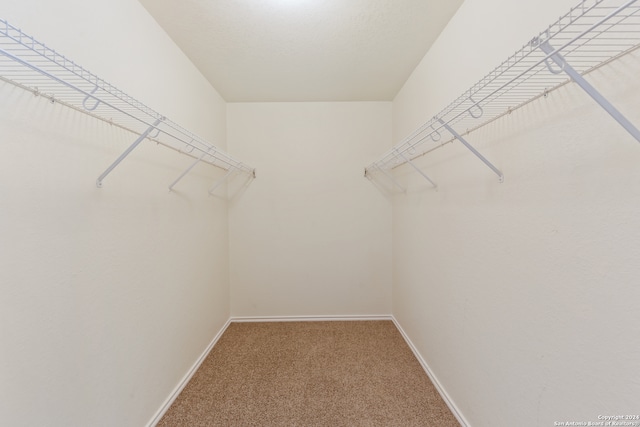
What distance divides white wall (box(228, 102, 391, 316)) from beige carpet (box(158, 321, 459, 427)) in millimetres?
430

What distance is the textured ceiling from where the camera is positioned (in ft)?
4.56

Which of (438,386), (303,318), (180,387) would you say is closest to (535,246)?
(438,386)

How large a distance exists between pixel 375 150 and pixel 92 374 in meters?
2.62

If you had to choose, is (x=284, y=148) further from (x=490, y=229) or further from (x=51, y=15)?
(x=490, y=229)

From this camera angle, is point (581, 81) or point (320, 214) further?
point (320, 214)

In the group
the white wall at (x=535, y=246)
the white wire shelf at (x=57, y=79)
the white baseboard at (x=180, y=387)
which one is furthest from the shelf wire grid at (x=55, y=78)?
the white baseboard at (x=180, y=387)

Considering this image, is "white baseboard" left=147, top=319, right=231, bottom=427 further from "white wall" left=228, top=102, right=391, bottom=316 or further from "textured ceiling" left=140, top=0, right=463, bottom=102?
"textured ceiling" left=140, top=0, right=463, bottom=102

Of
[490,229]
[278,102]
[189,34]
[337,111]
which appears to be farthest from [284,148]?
[490,229]

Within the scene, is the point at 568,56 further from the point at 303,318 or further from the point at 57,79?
the point at 303,318

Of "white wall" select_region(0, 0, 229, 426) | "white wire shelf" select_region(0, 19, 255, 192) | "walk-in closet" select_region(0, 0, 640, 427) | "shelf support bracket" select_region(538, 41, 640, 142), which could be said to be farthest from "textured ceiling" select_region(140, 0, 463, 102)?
"shelf support bracket" select_region(538, 41, 640, 142)

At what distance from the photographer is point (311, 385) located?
5.71ft

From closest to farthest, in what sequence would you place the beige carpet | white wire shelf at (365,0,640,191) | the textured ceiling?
1. white wire shelf at (365,0,640,191)
2. the textured ceiling
3. the beige carpet

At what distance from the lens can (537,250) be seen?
914mm

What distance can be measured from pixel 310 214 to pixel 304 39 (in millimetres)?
1552
